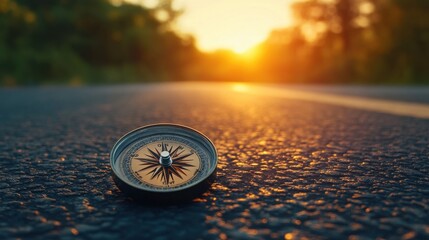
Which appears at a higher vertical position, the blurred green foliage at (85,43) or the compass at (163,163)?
the blurred green foliage at (85,43)

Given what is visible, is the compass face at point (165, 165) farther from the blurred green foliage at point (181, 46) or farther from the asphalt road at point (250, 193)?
the blurred green foliage at point (181, 46)

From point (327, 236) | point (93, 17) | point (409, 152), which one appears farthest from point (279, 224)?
point (93, 17)

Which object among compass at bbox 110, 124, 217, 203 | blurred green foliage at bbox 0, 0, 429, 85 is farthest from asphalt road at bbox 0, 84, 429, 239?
blurred green foliage at bbox 0, 0, 429, 85

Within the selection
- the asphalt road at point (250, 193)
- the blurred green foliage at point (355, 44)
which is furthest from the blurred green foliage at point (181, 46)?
the asphalt road at point (250, 193)

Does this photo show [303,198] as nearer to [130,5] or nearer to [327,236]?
[327,236]

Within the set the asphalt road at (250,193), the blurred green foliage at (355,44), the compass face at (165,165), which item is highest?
the blurred green foliage at (355,44)

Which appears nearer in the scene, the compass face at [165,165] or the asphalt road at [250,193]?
the asphalt road at [250,193]

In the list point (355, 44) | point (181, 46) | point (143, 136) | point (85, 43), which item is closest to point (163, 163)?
point (143, 136)

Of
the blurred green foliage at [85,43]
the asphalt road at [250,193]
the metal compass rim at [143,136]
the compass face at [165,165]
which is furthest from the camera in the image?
the blurred green foliage at [85,43]
